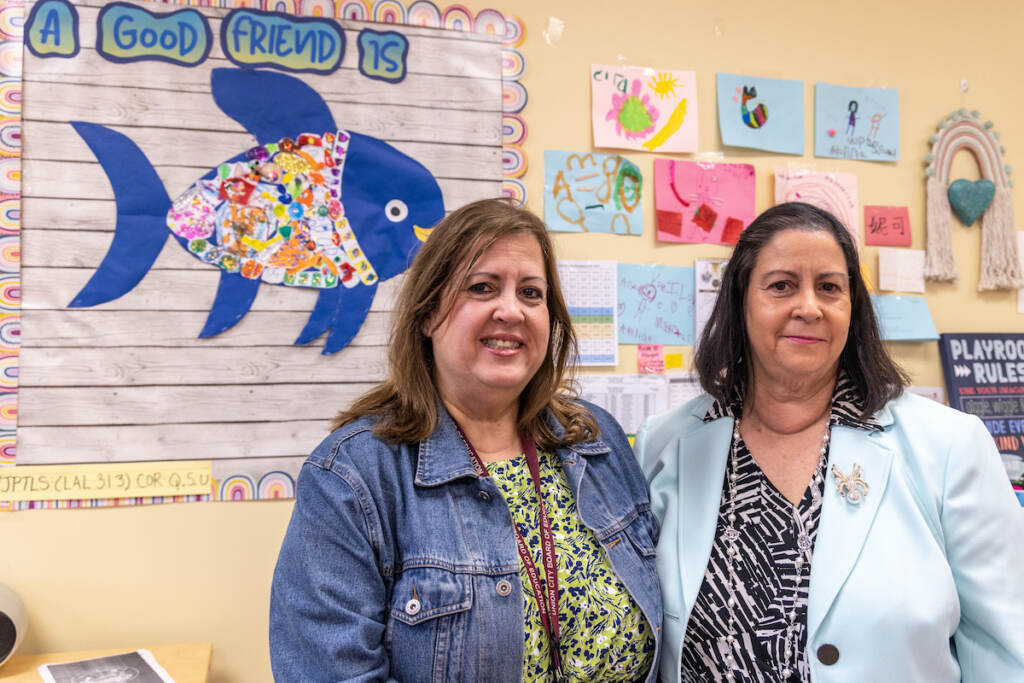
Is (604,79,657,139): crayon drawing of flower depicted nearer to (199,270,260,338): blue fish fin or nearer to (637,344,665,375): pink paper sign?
(637,344,665,375): pink paper sign

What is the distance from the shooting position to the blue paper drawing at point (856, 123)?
2.25 metres

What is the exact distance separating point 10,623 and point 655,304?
1825 millimetres

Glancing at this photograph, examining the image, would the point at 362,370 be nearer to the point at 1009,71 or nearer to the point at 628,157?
the point at 628,157

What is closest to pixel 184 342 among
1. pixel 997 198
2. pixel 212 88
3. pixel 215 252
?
pixel 215 252

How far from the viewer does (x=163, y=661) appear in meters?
1.67

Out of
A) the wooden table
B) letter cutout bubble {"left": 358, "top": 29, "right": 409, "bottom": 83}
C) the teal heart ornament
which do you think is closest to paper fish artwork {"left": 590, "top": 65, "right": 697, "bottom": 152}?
letter cutout bubble {"left": 358, "top": 29, "right": 409, "bottom": 83}

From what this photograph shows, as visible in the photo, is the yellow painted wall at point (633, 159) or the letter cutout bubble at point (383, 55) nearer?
the yellow painted wall at point (633, 159)

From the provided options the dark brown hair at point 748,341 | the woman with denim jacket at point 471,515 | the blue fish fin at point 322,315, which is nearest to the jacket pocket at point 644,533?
the woman with denim jacket at point 471,515

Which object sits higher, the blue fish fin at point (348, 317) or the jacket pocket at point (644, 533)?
the blue fish fin at point (348, 317)

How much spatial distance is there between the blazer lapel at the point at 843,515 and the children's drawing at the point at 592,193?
96 cm

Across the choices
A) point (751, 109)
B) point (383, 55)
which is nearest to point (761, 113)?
point (751, 109)

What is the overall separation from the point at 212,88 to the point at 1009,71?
2.58 m

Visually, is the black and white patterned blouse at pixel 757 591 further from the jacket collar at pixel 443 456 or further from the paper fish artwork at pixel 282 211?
the paper fish artwork at pixel 282 211

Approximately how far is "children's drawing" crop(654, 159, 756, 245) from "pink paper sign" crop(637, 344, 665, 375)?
1.08ft
